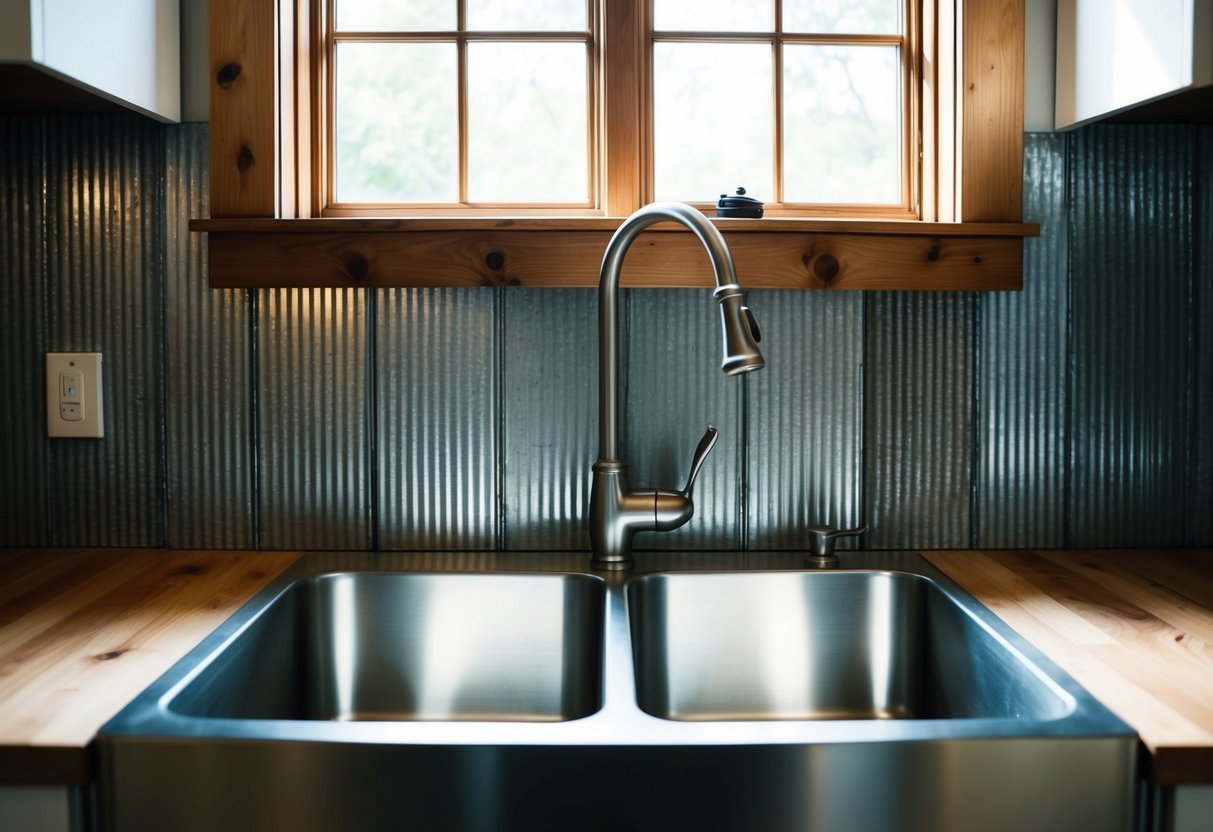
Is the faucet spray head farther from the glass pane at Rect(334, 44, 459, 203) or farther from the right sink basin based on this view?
the glass pane at Rect(334, 44, 459, 203)

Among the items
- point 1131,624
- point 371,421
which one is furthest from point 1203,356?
point 371,421

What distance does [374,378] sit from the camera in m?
1.40

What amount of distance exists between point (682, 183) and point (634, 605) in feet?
2.08

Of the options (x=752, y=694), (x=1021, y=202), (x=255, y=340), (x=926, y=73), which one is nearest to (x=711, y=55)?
(x=926, y=73)

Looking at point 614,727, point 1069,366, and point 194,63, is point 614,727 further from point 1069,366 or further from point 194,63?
point 194,63

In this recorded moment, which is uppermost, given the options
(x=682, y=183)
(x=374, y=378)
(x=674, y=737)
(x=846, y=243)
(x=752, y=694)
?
(x=682, y=183)

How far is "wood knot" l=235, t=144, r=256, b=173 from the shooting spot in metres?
1.31

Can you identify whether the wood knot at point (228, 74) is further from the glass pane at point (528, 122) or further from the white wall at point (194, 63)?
the glass pane at point (528, 122)

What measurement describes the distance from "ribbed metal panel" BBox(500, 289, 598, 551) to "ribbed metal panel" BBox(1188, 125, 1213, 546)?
2.85 ft

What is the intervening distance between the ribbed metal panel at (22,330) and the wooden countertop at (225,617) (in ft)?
0.25

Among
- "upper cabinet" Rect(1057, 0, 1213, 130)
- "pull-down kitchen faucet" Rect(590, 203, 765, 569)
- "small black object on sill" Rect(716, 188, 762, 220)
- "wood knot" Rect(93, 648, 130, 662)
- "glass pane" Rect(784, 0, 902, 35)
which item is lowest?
"wood knot" Rect(93, 648, 130, 662)

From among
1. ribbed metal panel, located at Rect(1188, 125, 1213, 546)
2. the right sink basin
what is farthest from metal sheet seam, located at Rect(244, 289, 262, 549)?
ribbed metal panel, located at Rect(1188, 125, 1213, 546)

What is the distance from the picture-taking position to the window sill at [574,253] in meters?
1.30

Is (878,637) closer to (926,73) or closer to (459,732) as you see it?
(459,732)
